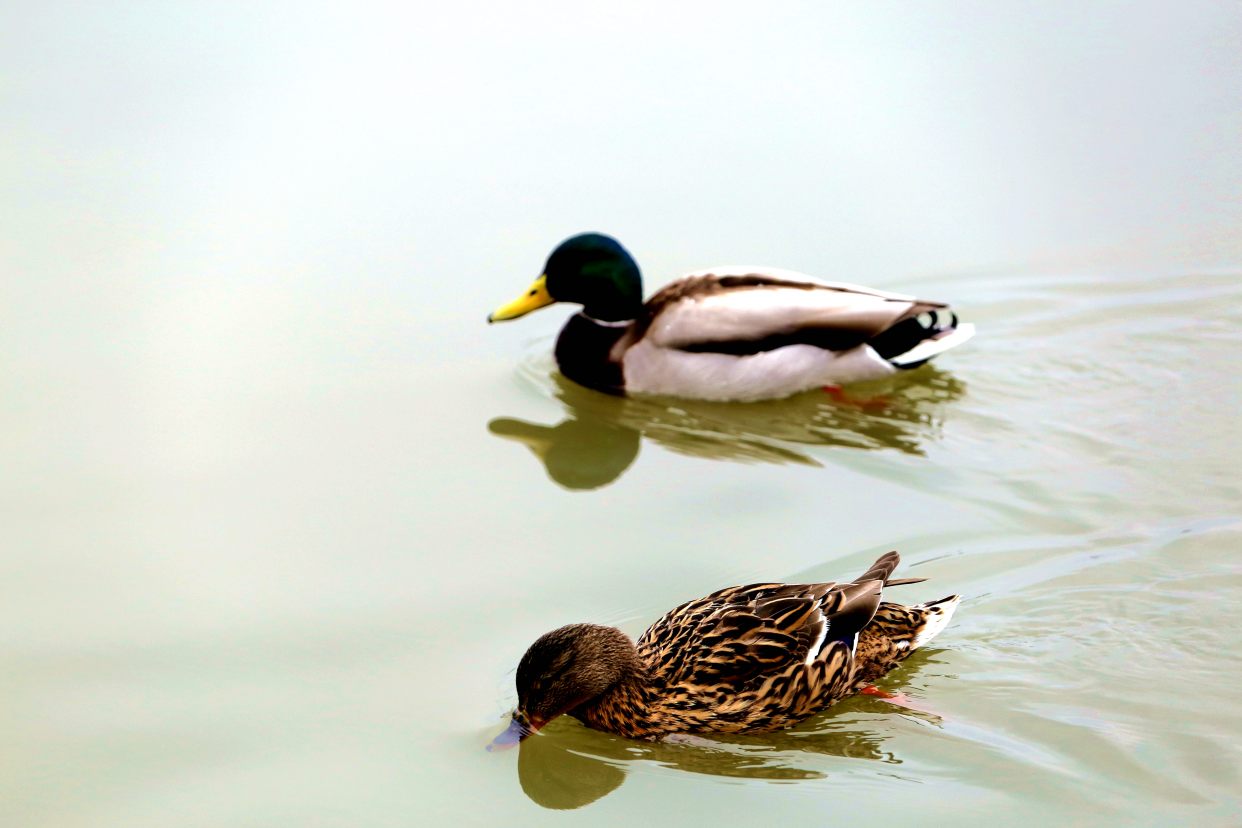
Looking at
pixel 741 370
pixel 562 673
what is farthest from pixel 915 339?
pixel 562 673

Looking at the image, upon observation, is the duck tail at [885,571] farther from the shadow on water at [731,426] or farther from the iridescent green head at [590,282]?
the iridescent green head at [590,282]

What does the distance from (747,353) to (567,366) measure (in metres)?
0.98

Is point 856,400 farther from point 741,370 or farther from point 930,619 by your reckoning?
point 930,619

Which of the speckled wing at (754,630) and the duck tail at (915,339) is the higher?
the duck tail at (915,339)

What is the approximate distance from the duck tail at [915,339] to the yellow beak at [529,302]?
1.80m

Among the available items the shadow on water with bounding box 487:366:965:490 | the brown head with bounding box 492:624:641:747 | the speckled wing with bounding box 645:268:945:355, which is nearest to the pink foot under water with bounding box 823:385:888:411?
the shadow on water with bounding box 487:366:965:490

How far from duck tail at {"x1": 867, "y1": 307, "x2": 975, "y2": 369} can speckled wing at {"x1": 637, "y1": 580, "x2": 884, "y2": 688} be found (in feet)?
10.5

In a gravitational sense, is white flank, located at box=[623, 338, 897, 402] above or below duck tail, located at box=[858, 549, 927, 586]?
above

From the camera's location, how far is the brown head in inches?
197

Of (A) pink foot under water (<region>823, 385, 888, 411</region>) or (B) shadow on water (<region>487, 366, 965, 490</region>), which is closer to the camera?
(B) shadow on water (<region>487, 366, 965, 490</region>)

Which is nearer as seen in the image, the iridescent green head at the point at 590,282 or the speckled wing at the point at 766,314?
the speckled wing at the point at 766,314

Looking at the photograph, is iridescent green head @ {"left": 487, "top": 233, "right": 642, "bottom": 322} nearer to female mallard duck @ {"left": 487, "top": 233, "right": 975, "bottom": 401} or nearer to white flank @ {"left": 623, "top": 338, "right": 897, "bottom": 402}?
female mallard duck @ {"left": 487, "top": 233, "right": 975, "bottom": 401}

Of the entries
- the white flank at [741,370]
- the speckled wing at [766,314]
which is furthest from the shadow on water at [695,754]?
the speckled wing at [766,314]

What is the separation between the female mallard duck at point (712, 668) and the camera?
506 centimetres
